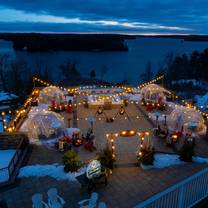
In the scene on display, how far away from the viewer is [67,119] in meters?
20.3

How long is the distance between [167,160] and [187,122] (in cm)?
396

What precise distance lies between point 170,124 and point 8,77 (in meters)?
45.7

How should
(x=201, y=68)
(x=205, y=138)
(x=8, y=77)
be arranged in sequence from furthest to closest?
(x=8, y=77) → (x=201, y=68) → (x=205, y=138)

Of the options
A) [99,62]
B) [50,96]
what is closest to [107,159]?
[50,96]

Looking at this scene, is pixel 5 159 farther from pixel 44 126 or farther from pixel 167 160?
pixel 167 160

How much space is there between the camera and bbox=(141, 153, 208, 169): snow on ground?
45.8ft

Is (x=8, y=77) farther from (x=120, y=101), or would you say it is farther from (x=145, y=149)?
(x=145, y=149)

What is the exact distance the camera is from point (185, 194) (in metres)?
10.1

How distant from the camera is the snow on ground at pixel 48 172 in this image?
13.0m

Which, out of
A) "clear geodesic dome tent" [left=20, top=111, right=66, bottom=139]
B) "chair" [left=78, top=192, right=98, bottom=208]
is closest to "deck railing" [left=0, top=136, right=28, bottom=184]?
"clear geodesic dome tent" [left=20, top=111, right=66, bottom=139]

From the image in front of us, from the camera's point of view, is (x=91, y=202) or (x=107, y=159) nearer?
(x=91, y=202)

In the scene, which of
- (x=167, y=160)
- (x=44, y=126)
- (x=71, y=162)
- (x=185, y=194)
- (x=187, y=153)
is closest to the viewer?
(x=185, y=194)

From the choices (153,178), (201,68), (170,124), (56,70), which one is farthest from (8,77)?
(153,178)

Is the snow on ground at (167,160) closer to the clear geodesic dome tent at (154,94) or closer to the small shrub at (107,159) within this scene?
the small shrub at (107,159)
